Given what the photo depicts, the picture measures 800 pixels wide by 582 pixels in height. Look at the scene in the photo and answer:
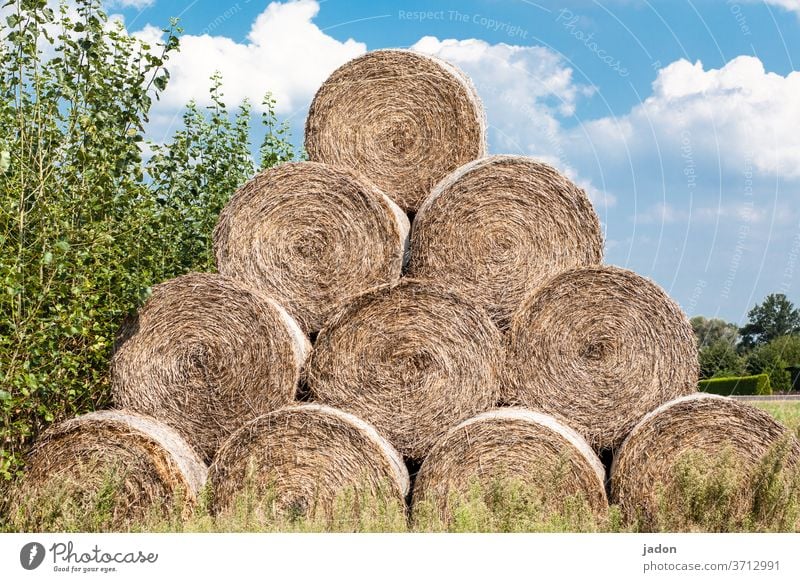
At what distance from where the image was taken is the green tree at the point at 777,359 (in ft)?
94.6

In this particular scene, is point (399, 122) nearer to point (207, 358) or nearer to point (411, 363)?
point (411, 363)

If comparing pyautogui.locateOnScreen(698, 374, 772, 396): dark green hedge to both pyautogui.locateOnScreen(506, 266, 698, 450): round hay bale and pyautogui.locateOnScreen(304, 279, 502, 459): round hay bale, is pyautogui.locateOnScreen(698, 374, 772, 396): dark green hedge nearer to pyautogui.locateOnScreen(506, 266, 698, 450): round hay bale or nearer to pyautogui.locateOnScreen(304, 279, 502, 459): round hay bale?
pyautogui.locateOnScreen(506, 266, 698, 450): round hay bale

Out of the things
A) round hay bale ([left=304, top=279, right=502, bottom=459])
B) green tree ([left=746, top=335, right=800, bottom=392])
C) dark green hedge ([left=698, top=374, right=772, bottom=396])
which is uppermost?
green tree ([left=746, top=335, right=800, bottom=392])

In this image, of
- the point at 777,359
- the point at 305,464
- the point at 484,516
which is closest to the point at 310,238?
the point at 305,464

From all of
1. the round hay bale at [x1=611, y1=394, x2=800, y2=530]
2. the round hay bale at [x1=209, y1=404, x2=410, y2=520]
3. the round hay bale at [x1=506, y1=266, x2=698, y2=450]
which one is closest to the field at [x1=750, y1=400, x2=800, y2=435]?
the round hay bale at [x1=611, y1=394, x2=800, y2=530]

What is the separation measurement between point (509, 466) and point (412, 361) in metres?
0.95

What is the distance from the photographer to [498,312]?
6473 millimetres

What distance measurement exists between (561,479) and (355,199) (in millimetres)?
2460

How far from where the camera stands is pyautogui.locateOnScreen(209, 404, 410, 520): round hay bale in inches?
226

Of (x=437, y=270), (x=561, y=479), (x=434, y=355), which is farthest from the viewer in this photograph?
(x=437, y=270)

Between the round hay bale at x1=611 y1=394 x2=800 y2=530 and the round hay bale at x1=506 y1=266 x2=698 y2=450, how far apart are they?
242mm
